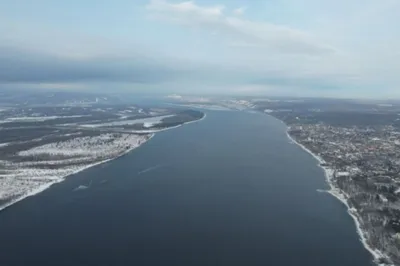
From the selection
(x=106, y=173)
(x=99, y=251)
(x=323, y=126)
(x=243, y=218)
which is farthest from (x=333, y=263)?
(x=323, y=126)

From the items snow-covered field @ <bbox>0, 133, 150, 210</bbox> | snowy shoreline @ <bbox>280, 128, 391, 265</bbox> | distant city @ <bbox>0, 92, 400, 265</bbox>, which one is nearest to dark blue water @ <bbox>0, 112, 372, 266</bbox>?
snowy shoreline @ <bbox>280, 128, 391, 265</bbox>

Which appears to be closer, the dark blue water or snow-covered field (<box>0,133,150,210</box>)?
the dark blue water

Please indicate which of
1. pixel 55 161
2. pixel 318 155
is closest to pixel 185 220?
pixel 55 161

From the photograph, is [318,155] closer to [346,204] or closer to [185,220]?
[346,204]

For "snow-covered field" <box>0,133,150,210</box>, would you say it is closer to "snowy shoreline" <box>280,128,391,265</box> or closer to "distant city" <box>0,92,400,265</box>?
"distant city" <box>0,92,400,265</box>

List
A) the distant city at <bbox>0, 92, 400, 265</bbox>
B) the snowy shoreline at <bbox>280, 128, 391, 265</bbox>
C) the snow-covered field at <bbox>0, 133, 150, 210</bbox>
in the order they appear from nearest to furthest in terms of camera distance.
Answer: the snowy shoreline at <bbox>280, 128, 391, 265</bbox>
the distant city at <bbox>0, 92, 400, 265</bbox>
the snow-covered field at <bbox>0, 133, 150, 210</bbox>

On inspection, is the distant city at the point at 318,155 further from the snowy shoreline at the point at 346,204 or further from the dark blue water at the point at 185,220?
the dark blue water at the point at 185,220
